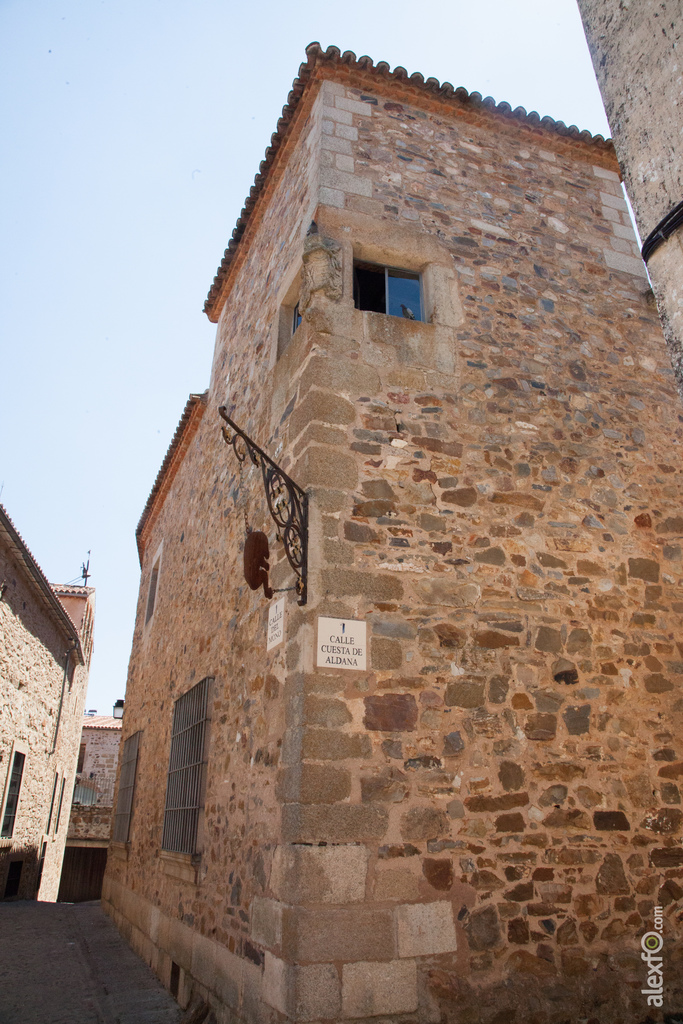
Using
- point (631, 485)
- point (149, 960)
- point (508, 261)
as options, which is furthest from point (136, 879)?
point (508, 261)

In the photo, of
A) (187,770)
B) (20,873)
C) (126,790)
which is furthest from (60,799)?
(187,770)

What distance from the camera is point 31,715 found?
11.6m

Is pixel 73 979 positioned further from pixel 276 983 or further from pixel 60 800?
pixel 60 800

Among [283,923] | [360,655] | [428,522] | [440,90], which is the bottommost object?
[283,923]

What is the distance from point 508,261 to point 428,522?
2567 millimetres

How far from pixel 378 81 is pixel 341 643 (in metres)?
4.84

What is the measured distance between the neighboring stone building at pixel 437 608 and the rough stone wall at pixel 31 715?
14.6 ft

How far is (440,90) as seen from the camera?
6.08m

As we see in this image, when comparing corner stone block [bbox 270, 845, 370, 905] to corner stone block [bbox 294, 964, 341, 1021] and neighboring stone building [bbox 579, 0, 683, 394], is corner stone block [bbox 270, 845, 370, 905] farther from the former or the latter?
neighboring stone building [bbox 579, 0, 683, 394]

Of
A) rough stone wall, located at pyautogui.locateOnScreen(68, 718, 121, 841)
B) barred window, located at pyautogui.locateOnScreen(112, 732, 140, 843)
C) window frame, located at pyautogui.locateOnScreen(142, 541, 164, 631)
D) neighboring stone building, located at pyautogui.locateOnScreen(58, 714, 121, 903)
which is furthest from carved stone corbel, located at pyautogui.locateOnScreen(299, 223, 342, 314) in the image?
rough stone wall, located at pyautogui.locateOnScreen(68, 718, 121, 841)

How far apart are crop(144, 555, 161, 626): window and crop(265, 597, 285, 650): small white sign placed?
20.5 feet

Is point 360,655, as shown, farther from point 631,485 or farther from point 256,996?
point 631,485

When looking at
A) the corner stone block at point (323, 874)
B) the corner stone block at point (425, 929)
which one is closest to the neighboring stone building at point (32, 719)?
the corner stone block at point (323, 874)

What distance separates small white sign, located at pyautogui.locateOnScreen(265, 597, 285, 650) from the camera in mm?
4254
